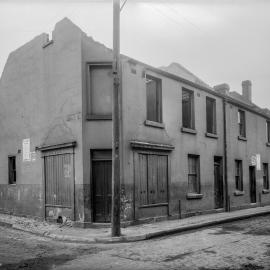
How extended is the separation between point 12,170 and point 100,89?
7311 millimetres

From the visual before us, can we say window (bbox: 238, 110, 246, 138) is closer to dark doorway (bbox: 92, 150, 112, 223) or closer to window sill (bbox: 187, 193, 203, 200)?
window sill (bbox: 187, 193, 203, 200)

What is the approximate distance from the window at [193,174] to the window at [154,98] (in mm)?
2977

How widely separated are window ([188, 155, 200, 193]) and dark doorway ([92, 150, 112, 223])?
4991 millimetres

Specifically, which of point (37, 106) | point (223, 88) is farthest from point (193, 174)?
point (37, 106)

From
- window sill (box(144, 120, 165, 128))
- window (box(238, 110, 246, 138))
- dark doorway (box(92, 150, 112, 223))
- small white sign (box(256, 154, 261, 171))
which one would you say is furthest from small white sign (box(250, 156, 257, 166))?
dark doorway (box(92, 150, 112, 223))

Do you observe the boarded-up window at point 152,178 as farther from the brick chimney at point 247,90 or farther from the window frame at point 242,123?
the brick chimney at point 247,90

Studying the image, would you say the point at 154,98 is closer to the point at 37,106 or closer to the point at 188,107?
the point at 188,107

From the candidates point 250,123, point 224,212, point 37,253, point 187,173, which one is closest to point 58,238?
point 37,253

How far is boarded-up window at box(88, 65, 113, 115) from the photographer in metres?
13.3

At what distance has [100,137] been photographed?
42.5ft

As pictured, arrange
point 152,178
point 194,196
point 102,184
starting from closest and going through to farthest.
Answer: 1. point 102,184
2. point 152,178
3. point 194,196

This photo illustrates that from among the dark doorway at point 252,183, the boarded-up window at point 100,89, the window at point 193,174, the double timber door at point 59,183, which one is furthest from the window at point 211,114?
the double timber door at point 59,183

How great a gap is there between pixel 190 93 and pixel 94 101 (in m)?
5.43

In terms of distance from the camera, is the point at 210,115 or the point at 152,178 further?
the point at 210,115
